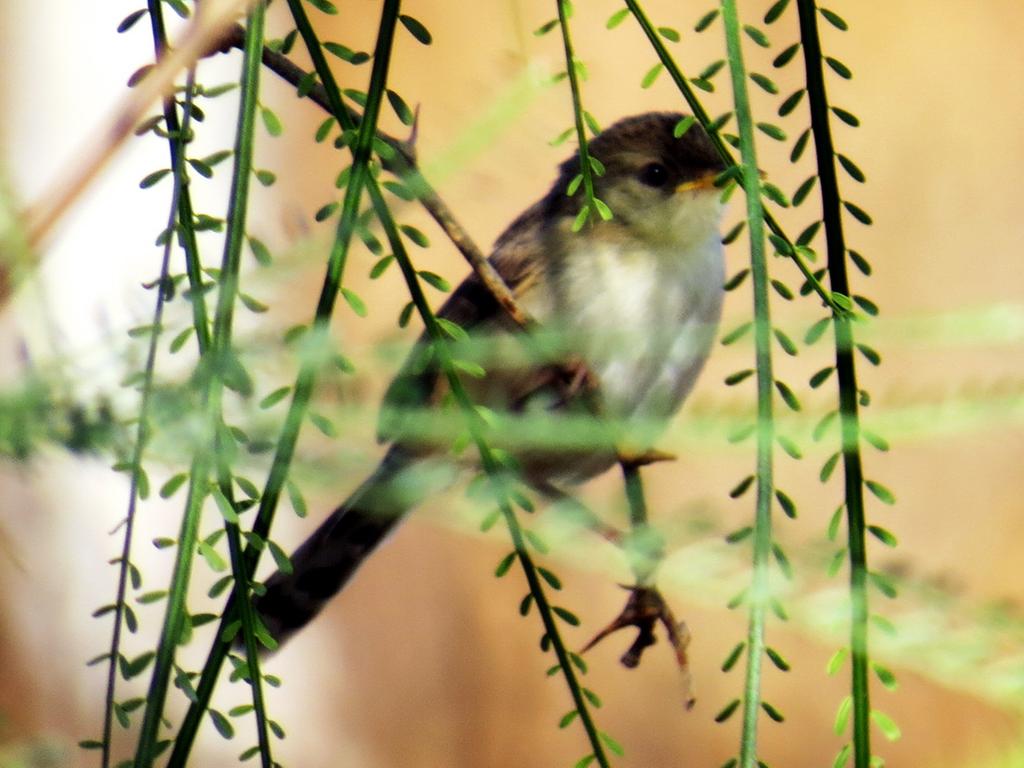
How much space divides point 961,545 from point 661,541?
1.71 metres

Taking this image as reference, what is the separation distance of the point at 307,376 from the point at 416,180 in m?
0.07

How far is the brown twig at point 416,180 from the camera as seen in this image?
1.23 feet

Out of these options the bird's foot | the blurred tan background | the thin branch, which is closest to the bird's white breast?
the blurred tan background

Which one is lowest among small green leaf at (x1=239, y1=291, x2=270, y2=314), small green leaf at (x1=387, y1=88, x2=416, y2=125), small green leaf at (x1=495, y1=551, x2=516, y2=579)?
small green leaf at (x1=495, y1=551, x2=516, y2=579)

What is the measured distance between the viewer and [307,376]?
325mm

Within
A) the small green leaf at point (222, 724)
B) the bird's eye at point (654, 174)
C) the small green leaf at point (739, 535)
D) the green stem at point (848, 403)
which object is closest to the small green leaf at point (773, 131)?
the green stem at point (848, 403)

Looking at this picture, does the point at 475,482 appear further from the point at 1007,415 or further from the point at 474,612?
the point at 474,612

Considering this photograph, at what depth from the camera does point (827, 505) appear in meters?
1.81

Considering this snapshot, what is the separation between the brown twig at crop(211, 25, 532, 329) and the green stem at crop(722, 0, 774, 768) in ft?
0.26

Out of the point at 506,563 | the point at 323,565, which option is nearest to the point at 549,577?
the point at 506,563

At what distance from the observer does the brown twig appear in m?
0.38

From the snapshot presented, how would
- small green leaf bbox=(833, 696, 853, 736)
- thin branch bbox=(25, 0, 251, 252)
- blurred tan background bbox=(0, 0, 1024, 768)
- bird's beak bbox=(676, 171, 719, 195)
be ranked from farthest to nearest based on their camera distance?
blurred tan background bbox=(0, 0, 1024, 768), bird's beak bbox=(676, 171, 719, 195), small green leaf bbox=(833, 696, 853, 736), thin branch bbox=(25, 0, 251, 252)

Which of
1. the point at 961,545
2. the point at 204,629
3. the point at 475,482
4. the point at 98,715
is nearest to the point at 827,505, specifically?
the point at 961,545

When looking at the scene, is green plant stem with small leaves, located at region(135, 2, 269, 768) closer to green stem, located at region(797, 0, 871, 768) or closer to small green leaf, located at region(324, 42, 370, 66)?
small green leaf, located at region(324, 42, 370, 66)
